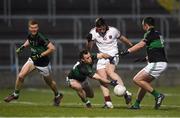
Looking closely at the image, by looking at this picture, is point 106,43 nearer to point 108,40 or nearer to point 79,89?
point 108,40

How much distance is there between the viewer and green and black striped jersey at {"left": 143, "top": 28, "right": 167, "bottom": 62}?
59.4ft

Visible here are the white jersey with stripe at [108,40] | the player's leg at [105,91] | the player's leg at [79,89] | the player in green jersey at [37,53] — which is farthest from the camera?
the white jersey with stripe at [108,40]

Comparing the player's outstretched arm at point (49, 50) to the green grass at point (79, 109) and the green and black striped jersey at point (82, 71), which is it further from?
the green grass at point (79, 109)

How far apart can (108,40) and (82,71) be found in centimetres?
115

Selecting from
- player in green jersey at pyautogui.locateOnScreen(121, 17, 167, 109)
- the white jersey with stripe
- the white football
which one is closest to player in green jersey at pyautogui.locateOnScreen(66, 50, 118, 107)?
the white football

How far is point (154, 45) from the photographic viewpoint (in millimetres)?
18125

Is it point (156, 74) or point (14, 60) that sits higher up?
point (156, 74)

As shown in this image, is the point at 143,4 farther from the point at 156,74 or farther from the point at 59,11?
the point at 156,74

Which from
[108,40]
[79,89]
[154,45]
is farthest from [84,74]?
[154,45]

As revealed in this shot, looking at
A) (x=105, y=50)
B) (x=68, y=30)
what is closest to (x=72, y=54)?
(x=68, y=30)

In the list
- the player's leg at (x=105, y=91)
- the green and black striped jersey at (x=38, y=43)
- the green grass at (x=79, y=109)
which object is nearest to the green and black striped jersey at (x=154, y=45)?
the green grass at (x=79, y=109)

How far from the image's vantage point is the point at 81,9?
117 ft

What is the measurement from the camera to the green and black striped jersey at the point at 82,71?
727 inches

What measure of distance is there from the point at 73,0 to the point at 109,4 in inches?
63.3
